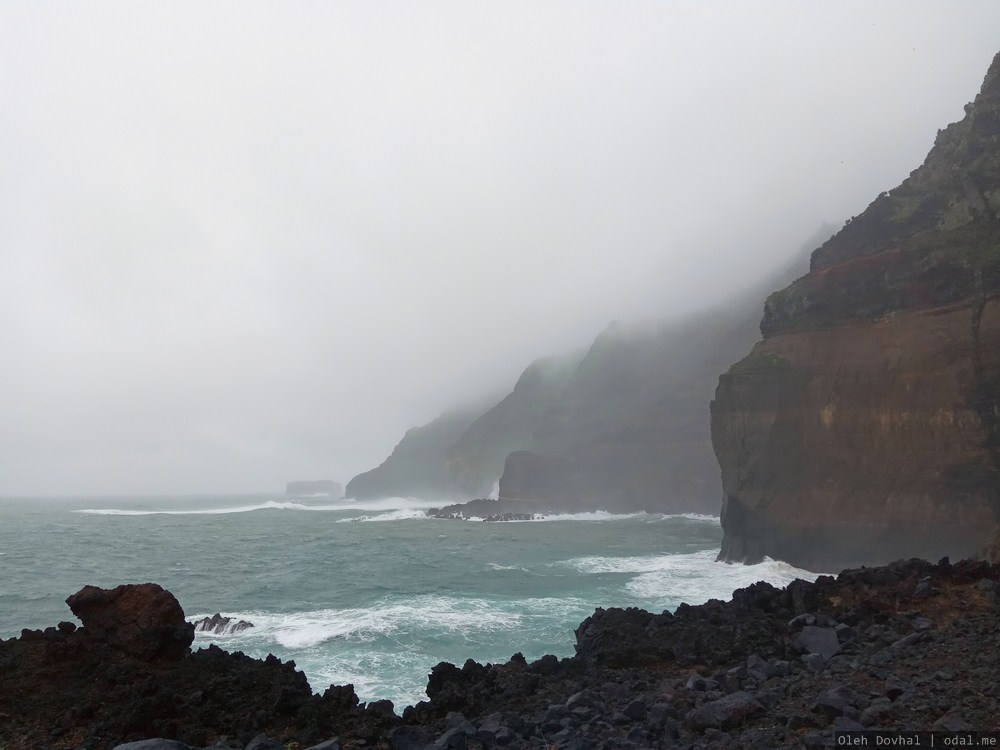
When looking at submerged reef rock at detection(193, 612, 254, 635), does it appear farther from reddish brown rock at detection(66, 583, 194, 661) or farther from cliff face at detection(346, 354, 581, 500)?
cliff face at detection(346, 354, 581, 500)

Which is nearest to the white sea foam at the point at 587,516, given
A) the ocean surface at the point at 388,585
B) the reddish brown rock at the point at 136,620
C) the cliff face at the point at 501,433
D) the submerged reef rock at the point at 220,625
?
the ocean surface at the point at 388,585

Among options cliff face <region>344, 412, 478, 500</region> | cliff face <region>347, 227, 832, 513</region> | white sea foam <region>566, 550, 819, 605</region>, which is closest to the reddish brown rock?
white sea foam <region>566, 550, 819, 605</region>

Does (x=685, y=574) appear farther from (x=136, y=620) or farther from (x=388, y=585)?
(x=136, y=620)

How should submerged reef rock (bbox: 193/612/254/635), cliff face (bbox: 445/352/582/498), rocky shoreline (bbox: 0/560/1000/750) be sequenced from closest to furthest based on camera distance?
1. rocky shoreline (bbox: 0/560/1000/750)
2. submerged reef rock (bbox: 193/612/254/635)
3. cliff face (bbox: 445/352/582/498)

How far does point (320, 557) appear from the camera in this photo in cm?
4078

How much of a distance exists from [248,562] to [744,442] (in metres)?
29.6

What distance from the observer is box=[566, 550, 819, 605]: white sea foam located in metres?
26.0

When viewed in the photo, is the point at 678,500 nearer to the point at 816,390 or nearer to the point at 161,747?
the point at 816,390

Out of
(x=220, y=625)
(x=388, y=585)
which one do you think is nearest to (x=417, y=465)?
(x=388, y=585)

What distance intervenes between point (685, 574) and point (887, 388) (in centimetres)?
1252

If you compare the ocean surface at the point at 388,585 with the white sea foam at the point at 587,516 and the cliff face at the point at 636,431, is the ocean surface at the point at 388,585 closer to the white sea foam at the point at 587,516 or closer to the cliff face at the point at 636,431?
the white sea foam at the point at 587,516

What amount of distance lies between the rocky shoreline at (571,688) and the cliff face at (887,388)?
14.4 m

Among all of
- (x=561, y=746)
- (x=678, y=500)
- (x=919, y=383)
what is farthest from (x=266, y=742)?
(x=678, y=500)

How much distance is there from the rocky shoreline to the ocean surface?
4070 millimetres
